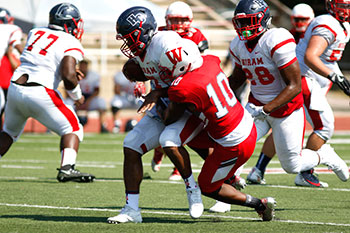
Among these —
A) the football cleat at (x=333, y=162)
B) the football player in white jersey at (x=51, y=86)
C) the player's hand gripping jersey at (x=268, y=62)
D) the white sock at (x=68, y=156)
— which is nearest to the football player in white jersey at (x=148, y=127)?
the player's hand gripping jersey at (x=268, y=62)

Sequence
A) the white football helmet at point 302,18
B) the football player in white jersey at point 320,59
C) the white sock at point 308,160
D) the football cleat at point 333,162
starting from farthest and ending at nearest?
the white football helmet at point 302,18
the football player in white jersey at point 320,59
the football cleat at point 333,162
the white sock at point 308,160

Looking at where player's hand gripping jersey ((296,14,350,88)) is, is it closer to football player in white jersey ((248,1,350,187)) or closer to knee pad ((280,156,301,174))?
football player in white jersey ((248,1,350,187))

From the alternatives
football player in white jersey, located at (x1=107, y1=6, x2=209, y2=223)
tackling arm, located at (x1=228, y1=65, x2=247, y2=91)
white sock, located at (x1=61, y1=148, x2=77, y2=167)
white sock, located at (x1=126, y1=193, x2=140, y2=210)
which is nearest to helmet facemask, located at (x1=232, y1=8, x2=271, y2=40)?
tackling arm, located at (x1=228, y1=65, x2=247, y2=91)

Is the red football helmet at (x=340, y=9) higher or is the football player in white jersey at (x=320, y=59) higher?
the red football helmet at (x=340, y=9)

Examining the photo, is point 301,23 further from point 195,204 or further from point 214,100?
point 195,204

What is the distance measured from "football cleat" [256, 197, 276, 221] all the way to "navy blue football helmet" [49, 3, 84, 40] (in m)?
3.15

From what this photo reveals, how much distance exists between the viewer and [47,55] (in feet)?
21.9

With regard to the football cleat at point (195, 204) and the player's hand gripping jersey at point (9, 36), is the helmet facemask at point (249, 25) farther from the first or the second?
the player's hand gripping jersey at point (9, 36)

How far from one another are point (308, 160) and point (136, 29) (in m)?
2.04

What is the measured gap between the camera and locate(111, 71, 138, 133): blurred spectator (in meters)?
14.9

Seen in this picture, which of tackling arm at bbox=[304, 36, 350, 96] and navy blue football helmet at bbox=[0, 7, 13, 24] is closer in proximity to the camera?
tackling arm at bbox=[304, 36, 350, 96]

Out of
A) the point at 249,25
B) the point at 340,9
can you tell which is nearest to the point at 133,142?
the point at 249,25

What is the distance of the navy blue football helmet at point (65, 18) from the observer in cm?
680

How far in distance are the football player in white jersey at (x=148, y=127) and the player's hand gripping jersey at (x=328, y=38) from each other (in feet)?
7.38
